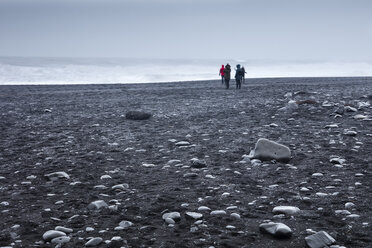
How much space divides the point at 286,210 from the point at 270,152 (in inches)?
91.0

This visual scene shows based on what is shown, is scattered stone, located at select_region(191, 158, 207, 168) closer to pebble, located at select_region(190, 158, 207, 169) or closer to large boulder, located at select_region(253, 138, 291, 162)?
pebble, located at select_region(190, 158, 207, 169)

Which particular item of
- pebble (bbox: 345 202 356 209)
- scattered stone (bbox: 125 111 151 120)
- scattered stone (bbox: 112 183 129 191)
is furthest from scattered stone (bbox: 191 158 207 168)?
scattered stone (bbox: 125 111 151 120)

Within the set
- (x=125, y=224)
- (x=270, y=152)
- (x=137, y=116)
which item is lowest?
(x=125, y=224)

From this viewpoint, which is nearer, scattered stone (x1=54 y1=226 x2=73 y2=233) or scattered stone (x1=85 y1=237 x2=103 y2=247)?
scattered stone (x1=85 y1=237 x2=103 y2=247)

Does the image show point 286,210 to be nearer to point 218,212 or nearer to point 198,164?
point 218,212

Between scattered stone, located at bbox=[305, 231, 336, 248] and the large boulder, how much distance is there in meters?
2.90

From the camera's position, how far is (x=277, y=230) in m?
3.54

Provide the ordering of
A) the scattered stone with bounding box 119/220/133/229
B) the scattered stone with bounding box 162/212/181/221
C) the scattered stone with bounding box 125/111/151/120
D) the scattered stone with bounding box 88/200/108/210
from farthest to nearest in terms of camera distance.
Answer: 1. the scattered stone with bounding box 125/111/151/120
2. the scattered stone with bounding box 88/200/108/210
3. the scattered stone with bounding box 162/212/181/221
4. the scattered stone with bounding box 119/220/133/229

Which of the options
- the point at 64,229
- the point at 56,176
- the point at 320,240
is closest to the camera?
the point at 320,240

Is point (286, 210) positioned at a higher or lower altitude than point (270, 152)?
lower

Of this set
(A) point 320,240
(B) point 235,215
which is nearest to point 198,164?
(B) point 235,215

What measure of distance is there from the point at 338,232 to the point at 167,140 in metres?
5.24

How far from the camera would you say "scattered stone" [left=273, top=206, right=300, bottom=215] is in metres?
4.13

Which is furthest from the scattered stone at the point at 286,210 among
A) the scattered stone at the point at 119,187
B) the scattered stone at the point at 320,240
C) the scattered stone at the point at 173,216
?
the scattered stone at the point at 119,187
